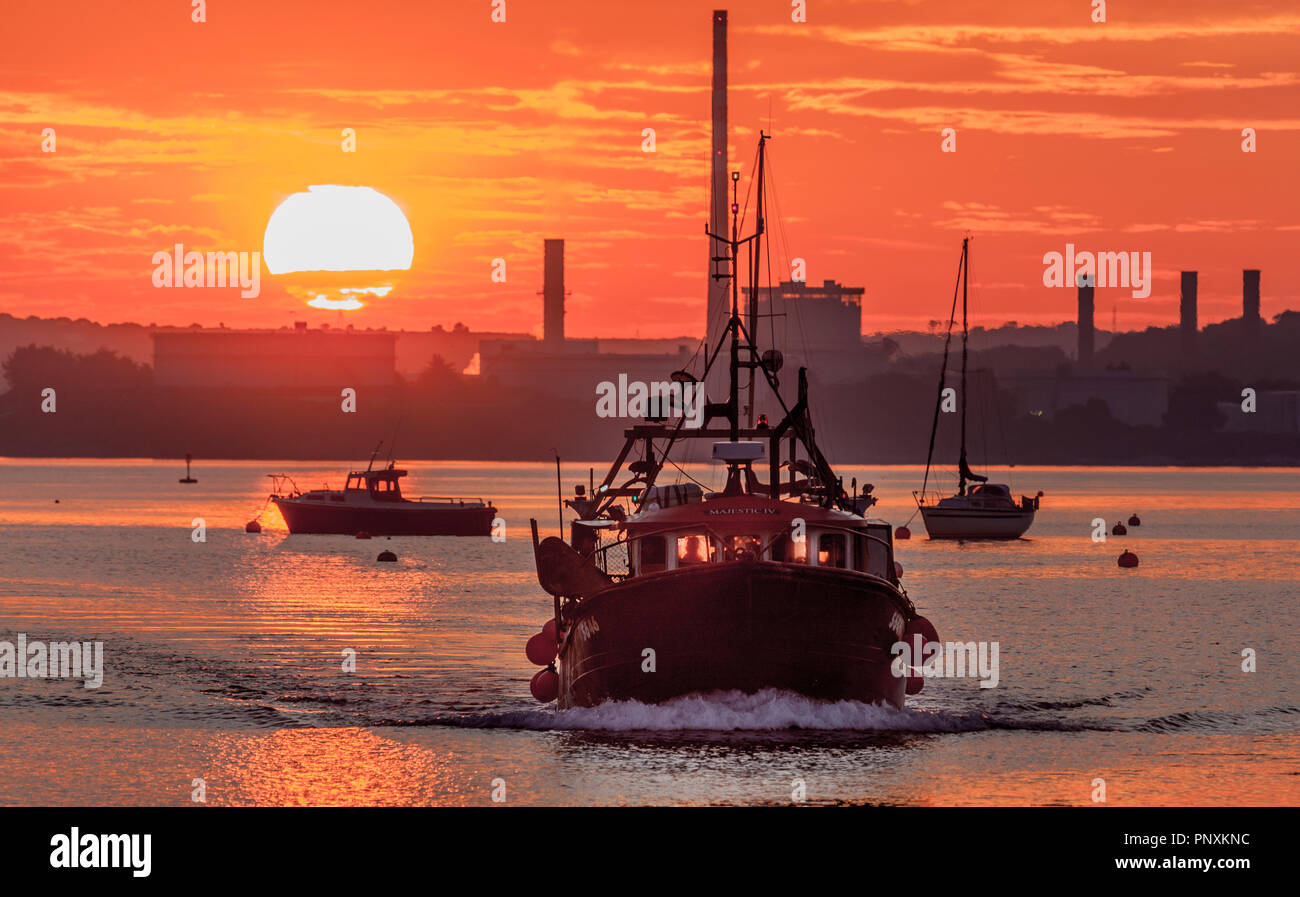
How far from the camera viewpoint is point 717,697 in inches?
1191

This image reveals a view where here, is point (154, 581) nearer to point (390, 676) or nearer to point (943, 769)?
point (390, 676)

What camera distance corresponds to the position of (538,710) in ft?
115

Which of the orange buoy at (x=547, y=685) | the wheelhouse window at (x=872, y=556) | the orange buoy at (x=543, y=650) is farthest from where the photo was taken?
the orange buoy at (x=543, y=650)

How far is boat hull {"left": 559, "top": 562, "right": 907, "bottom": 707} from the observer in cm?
2948

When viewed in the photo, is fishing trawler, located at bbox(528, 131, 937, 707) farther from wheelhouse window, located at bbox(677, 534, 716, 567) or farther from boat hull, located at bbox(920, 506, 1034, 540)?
boat hull, located at bbox(920, 506, 1034, 540)

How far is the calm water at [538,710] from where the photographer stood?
2883 centimetres

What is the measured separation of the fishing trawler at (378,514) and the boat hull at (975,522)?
24.4 meters

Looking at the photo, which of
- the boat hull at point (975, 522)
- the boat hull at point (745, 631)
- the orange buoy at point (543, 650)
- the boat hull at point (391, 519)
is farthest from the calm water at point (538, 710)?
the boat hull at point (391, 519)

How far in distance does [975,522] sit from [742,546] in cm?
6834

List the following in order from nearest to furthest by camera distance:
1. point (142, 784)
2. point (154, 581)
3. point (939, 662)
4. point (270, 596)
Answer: point (142, 784), point (939, 662), point (270, 596), point (154, 581)

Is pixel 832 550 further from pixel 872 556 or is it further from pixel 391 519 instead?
pixel 391 519

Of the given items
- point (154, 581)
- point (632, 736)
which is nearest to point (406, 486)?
point (154, 581)

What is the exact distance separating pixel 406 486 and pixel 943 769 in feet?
566

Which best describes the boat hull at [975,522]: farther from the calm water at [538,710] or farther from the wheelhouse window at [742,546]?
the wheelhouse window at [742,546]
